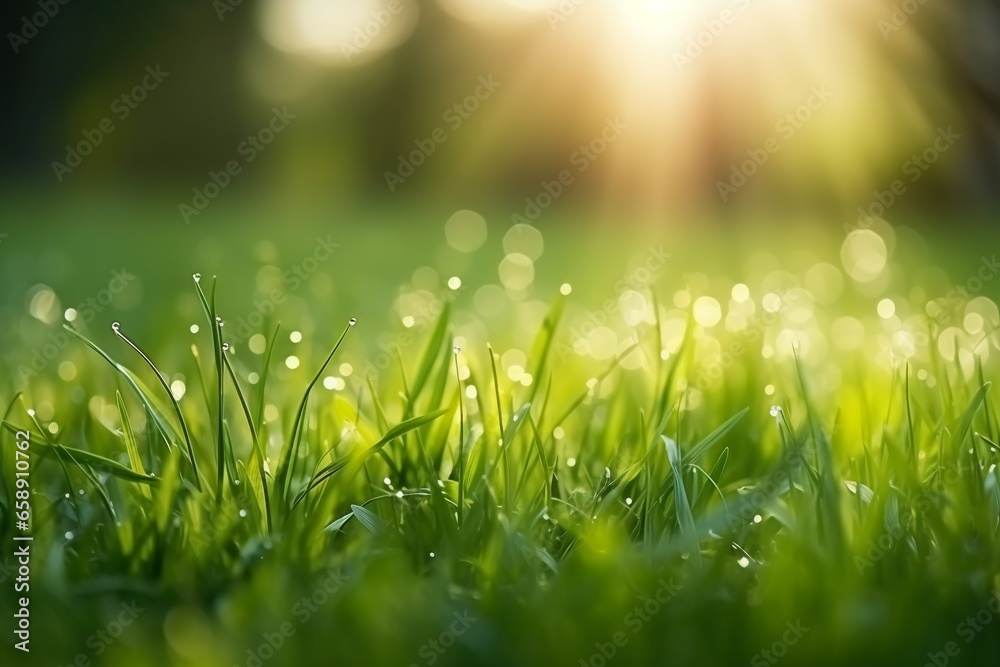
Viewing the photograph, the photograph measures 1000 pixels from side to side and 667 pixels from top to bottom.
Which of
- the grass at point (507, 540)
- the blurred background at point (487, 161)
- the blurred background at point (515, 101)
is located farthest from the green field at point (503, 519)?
the blurred background at point (515, 101)

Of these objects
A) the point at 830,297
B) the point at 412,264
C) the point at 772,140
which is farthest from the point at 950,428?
the point at 772,140

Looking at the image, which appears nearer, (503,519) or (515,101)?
(503,519)

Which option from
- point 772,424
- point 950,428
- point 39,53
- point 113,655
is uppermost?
point 950,428

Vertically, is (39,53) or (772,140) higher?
(772,140)

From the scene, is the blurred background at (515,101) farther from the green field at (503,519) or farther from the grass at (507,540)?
the grass at (507,540)

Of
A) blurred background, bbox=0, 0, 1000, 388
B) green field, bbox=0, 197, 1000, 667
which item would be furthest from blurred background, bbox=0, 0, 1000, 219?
green field, bbox=0, 197, 1000, 667

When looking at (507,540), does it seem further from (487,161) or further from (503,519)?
(487,161)

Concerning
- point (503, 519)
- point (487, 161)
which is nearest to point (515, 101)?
point (487, 161)

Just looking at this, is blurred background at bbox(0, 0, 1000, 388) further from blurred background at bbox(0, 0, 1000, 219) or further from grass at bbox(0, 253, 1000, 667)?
grass at bbox(0, 253, 1000, 667)

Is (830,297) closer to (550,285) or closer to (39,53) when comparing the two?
(550,285)
